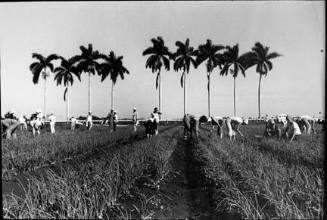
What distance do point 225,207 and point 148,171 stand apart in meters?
2.38

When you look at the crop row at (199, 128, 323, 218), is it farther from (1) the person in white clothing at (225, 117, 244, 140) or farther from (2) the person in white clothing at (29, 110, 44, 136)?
(2) the person in white clothing at (29, 110, 44, 136)

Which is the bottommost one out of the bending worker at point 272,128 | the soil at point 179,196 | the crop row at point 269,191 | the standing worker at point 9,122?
the soil at point 179,196

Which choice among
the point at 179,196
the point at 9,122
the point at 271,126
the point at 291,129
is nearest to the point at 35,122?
the point at 9,122

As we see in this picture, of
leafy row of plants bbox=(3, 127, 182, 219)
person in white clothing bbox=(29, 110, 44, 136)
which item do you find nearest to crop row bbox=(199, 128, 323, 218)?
leafy row of plants bbox=(3, 127, 182, 219)

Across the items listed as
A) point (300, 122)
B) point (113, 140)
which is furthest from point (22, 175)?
point (300, 122)

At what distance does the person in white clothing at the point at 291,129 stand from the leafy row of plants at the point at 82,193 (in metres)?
5.51

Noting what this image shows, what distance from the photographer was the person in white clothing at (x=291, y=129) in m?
10.5

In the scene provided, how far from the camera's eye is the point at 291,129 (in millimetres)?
10742

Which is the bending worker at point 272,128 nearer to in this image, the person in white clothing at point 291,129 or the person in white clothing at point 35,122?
the person in white clothing at point 291,129

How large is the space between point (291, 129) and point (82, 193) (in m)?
8.64

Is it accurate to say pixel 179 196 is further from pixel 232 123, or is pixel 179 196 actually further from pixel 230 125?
pixel 232 123

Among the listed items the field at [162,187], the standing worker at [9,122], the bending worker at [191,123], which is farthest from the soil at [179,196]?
the bending worker at [191,123]

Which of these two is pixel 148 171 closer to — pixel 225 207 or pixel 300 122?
pixel 225 207

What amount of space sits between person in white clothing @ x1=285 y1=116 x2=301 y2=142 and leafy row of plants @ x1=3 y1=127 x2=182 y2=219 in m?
5.51
